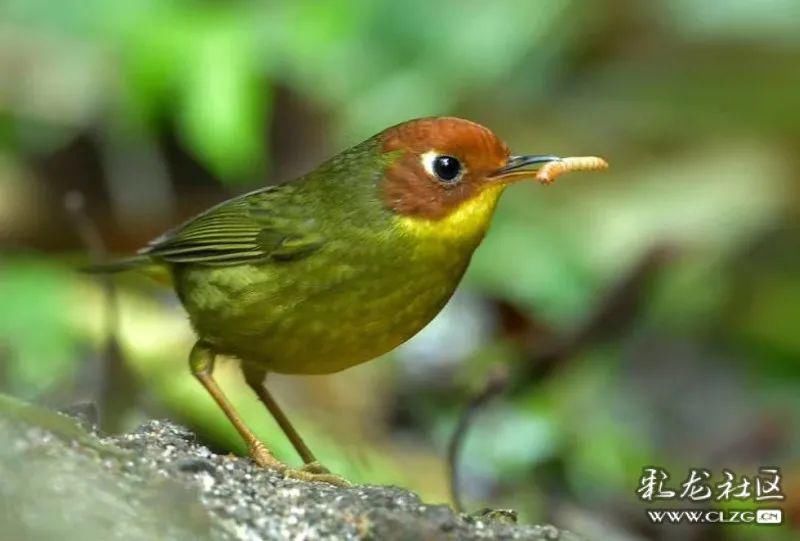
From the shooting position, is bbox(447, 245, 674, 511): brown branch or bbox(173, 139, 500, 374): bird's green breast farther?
bbox(447, 245, 674, 511): brown branch

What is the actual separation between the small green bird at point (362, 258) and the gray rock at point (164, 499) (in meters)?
0.73

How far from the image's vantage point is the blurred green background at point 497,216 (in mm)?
5809

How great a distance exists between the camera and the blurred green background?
5809mm

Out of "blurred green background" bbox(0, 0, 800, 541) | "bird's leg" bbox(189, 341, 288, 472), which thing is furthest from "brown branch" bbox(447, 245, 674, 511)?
"bird's leg" bbox(189, 341, 288, 472)

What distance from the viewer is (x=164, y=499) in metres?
2.82

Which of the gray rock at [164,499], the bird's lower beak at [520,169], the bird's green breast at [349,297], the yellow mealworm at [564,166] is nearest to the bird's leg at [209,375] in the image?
the bird's green breast at [349,297]

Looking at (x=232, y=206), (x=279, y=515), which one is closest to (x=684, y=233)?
(x=232, y=206)

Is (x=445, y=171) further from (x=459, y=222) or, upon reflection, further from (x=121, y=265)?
(x=121, y=265)

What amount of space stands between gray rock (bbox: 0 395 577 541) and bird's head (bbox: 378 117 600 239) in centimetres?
103

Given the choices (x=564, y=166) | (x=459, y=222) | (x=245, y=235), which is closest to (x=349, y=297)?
(x=459, y=222)

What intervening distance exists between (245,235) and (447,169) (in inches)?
26.4

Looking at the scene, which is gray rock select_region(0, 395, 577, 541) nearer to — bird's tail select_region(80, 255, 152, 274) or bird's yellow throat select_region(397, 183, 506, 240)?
bird's yellow throat select_region(397, 183, 506, 240)

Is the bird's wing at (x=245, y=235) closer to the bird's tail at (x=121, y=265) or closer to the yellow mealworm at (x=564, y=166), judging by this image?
the bird's tail at (x=121, y=265)

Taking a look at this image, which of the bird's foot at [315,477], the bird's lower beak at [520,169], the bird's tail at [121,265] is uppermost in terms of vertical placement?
the bird's tail at [121,265]
